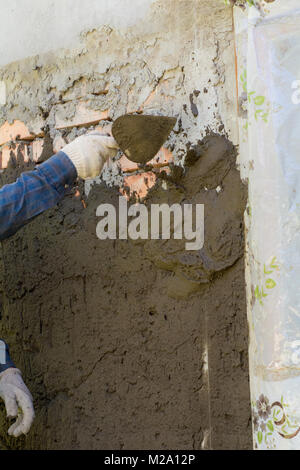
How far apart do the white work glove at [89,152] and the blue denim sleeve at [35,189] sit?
2 centimetres

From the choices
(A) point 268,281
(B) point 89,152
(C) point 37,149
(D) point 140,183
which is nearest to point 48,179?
(B) point 89,152

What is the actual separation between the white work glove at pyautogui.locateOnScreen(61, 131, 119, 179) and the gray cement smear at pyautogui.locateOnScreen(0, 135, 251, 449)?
0.68 ft

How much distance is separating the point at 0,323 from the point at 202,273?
1014 mm

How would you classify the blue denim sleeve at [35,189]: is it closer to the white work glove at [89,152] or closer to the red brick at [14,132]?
the white work glove at [89,152]

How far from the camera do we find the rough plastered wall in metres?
1.94

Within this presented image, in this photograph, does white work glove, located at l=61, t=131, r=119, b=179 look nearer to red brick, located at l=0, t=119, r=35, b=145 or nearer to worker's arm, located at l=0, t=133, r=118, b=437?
worker's arm, located at l=0, t=133, r=118, b=437

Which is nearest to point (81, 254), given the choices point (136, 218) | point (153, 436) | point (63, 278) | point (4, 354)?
point (63, 278)

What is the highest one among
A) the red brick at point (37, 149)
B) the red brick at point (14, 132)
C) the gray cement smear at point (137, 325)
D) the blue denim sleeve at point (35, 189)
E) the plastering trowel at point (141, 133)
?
the red brick at point (14, 132)

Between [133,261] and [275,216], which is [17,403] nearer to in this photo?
[133,261]

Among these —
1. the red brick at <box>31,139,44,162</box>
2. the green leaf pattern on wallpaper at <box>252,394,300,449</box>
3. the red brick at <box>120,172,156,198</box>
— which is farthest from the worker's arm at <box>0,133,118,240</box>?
the green leaf pattern on wallpaper at <box>252,394,300,449</box>

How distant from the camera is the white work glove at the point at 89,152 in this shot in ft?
6.54

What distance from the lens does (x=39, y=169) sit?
2.01m

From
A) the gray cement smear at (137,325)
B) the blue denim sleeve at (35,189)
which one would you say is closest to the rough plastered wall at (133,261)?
the gray cement smear at (137,325)

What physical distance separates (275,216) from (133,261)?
57cm
